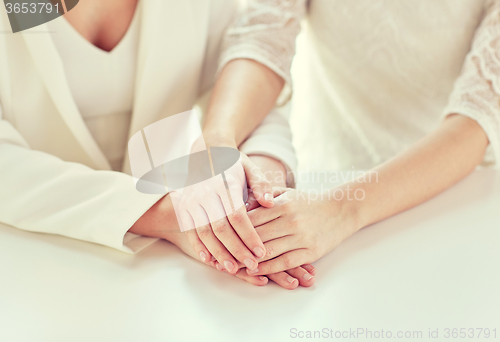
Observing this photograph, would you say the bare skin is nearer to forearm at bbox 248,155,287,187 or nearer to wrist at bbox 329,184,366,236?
forearm at bbox 248,155,287,187

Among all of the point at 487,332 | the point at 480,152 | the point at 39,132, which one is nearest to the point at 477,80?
the point at 480,152

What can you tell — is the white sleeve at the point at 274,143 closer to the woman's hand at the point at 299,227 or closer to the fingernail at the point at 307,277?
the woman's hand at the point at 299,227

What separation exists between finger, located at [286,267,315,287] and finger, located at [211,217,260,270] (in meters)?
0.05

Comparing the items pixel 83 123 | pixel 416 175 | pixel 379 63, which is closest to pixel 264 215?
pixel 416 175

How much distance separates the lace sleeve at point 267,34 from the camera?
875 millimetres

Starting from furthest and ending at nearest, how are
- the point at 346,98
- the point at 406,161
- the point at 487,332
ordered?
the point at 346,98 → the point at 406,161 → the point at 487,332

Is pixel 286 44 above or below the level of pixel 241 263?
above

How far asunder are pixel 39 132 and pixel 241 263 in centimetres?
51

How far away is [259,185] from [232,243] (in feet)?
0.32

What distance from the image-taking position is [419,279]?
0.53m

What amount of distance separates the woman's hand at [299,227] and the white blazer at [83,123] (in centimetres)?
16

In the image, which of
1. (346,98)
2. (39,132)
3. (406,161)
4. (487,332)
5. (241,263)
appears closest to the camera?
(487,332)

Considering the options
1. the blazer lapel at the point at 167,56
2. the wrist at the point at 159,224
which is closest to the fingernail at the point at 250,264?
the wrist at the point at 159,224

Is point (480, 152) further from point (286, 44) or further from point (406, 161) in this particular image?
point (286, 44)
